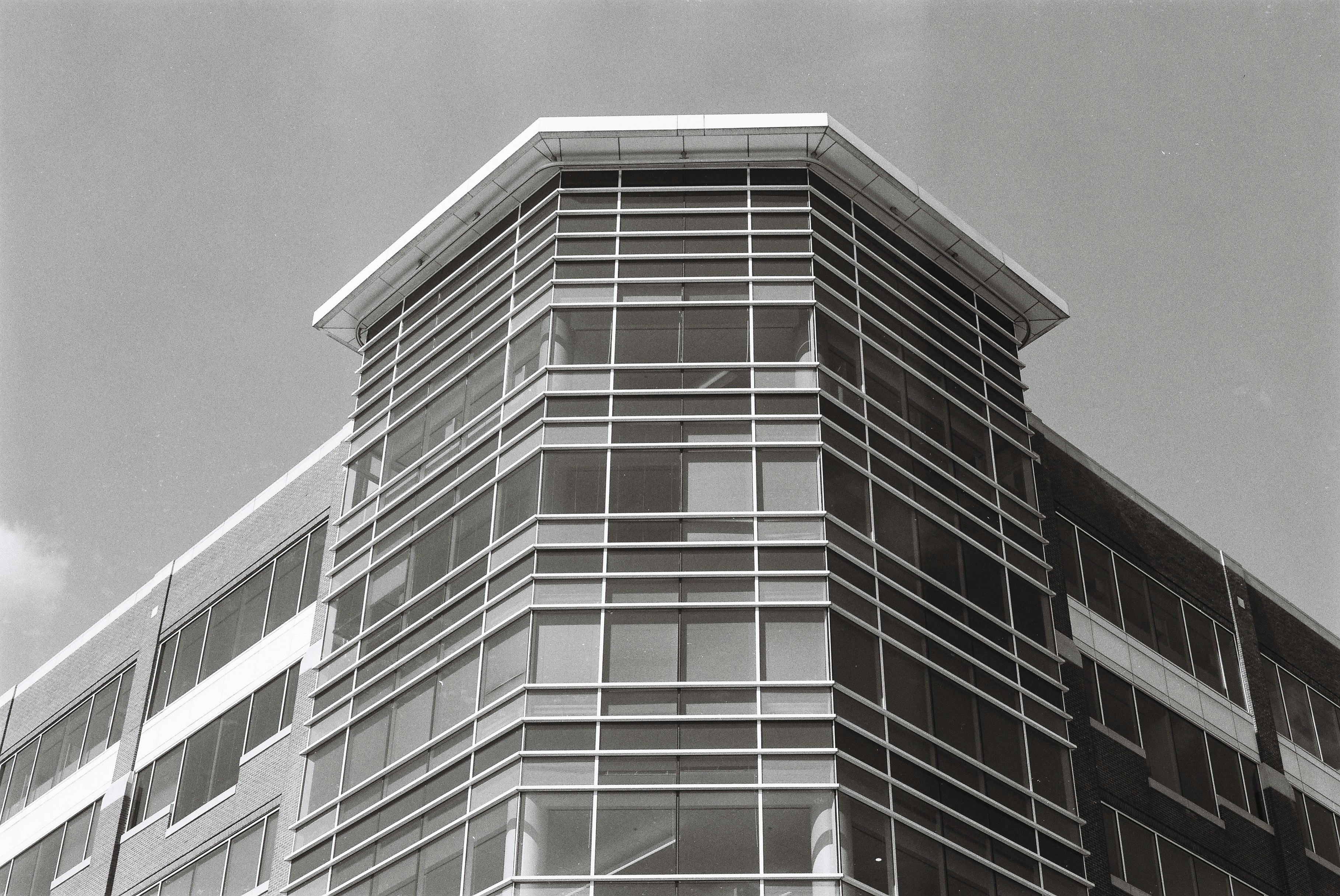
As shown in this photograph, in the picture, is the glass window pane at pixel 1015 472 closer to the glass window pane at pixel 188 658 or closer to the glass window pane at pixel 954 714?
the glass window pane at pixel 954 714

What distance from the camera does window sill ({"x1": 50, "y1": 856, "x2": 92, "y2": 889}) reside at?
40.2 m

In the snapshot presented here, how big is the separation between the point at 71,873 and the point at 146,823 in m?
3.29

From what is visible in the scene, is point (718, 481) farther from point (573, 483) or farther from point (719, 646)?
point (719, 646)

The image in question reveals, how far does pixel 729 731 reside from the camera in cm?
2756

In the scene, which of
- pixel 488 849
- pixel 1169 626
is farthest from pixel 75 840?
pixel 1169 626

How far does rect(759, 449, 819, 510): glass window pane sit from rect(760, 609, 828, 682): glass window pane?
2040mm

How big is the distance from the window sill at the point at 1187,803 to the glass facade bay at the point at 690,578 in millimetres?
6078

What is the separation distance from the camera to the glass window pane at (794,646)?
28.1 meters

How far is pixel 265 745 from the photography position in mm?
36031

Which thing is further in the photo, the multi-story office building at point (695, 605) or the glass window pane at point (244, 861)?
the glass window pane at point (244, 861)

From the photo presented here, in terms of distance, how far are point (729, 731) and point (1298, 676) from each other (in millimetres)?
22135

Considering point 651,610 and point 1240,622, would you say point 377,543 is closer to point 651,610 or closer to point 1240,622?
point 651,610

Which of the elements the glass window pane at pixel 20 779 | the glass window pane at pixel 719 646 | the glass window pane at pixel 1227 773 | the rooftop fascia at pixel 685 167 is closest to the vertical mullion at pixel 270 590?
the rooftop fascia at pixel 685 167

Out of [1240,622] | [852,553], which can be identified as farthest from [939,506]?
[1240,622]
